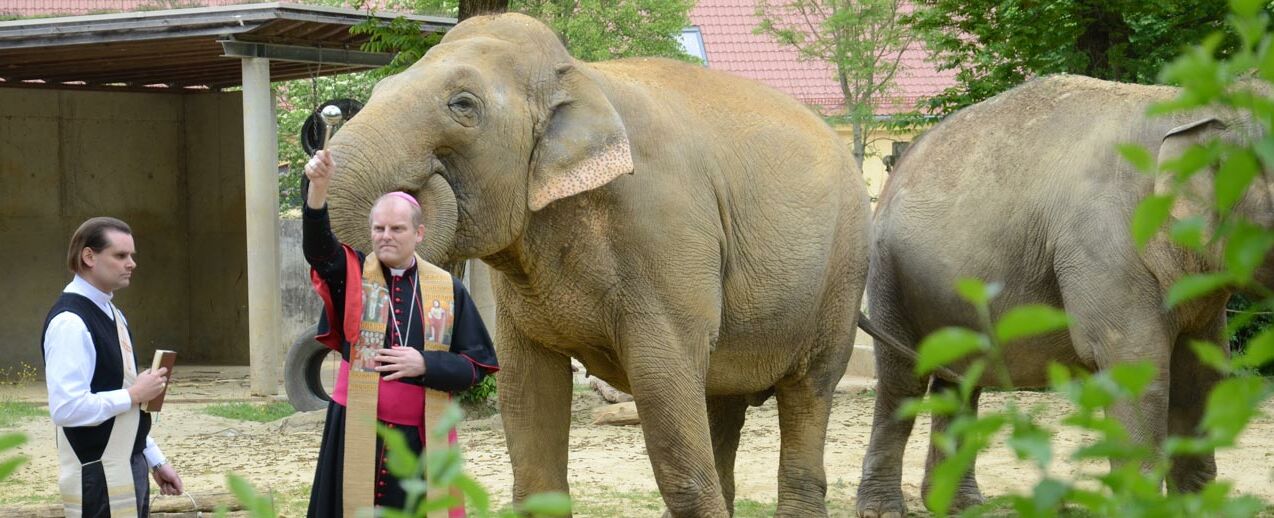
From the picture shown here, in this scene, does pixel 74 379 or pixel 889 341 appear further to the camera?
pixel 889 341

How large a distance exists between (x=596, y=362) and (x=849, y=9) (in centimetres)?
1856

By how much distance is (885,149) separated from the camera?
30516 mm

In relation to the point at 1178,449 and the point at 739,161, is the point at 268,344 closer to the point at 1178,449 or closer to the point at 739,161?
the point at 739,161

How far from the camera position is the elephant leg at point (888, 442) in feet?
25.1

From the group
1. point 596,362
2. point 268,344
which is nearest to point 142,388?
point 596,362

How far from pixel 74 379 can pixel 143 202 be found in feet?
47.6

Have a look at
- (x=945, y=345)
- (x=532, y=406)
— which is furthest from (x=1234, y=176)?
(x=532, y=406)

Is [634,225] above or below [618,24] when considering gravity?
below

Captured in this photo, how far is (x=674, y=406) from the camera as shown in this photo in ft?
17.9

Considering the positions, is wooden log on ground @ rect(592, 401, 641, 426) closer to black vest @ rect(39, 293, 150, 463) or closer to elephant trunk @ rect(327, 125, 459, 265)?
elephant trunk @ rect(327, 125, 459, 265)

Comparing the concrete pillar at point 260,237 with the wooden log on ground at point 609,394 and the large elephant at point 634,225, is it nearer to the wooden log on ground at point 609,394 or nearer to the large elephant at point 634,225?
the wooden log on ground at point 609,394

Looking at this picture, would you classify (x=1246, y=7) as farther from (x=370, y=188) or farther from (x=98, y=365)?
(x=98, y=365)

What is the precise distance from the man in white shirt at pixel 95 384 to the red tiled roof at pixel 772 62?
1033 inches

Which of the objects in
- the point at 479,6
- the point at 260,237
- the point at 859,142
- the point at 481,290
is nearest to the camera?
the point at 479,6
